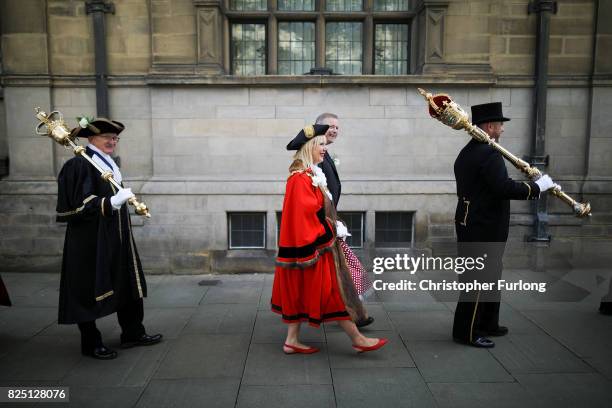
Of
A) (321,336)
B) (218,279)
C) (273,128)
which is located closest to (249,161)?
(273,128)

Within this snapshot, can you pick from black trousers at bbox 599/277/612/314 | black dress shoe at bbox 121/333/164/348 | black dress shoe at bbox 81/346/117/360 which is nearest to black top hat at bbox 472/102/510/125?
black trousers at bbox 599/277/612/314

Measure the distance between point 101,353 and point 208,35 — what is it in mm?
4527

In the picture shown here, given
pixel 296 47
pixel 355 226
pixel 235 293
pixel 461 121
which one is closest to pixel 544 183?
pixel 461 121

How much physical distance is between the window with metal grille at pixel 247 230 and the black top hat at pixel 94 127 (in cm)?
318

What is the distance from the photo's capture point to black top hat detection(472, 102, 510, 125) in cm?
447

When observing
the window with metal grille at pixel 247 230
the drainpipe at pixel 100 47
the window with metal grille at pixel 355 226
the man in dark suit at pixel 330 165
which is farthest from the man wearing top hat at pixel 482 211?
the drainpipe at pixel 100 47

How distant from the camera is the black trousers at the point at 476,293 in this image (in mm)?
4484

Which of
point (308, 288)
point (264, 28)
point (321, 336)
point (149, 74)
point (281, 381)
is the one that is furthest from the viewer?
point (264, 28)

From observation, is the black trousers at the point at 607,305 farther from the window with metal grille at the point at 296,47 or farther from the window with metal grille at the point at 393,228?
the window with metal grille at the point at 296,47

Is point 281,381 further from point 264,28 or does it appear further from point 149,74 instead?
point 264,28

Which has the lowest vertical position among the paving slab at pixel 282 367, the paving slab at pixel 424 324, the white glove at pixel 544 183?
the paving slab at pixel 424 324

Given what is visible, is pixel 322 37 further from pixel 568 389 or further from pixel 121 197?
pixel 568 389

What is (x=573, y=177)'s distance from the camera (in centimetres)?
730

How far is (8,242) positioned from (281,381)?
5351 millimetres
